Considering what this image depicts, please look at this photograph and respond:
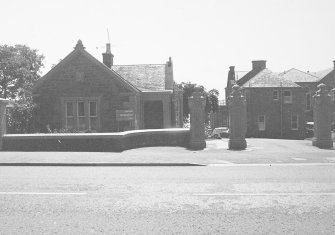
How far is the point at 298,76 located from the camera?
191 feet

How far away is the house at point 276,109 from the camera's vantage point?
4997 centimetres

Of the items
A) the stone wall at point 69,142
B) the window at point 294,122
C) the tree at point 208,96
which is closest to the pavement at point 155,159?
the stone wall at point 69,142

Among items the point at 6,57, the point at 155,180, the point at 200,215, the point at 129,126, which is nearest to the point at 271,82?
the point at 129,126

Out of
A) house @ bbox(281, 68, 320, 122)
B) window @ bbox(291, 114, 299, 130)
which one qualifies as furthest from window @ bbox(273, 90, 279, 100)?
house @ bbox(281, 68, 320, 122)

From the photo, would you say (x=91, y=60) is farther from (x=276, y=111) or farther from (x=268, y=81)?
(x=276, y=111)

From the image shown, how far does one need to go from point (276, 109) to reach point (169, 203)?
45.1 m

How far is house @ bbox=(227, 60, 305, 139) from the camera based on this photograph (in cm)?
4997

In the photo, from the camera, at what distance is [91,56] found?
86.9 ft

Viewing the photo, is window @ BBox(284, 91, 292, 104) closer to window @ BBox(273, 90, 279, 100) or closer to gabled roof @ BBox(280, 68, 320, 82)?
window @ BBox(273, 90, 279, 100)

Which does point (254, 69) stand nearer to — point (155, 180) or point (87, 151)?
point (87, 151)

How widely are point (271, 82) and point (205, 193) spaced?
44.5m

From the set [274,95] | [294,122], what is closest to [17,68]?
[274,95]

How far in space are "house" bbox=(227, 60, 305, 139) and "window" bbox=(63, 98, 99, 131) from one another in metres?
27.3

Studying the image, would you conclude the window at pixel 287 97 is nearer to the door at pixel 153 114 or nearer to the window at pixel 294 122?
the window at pixel 294 122
